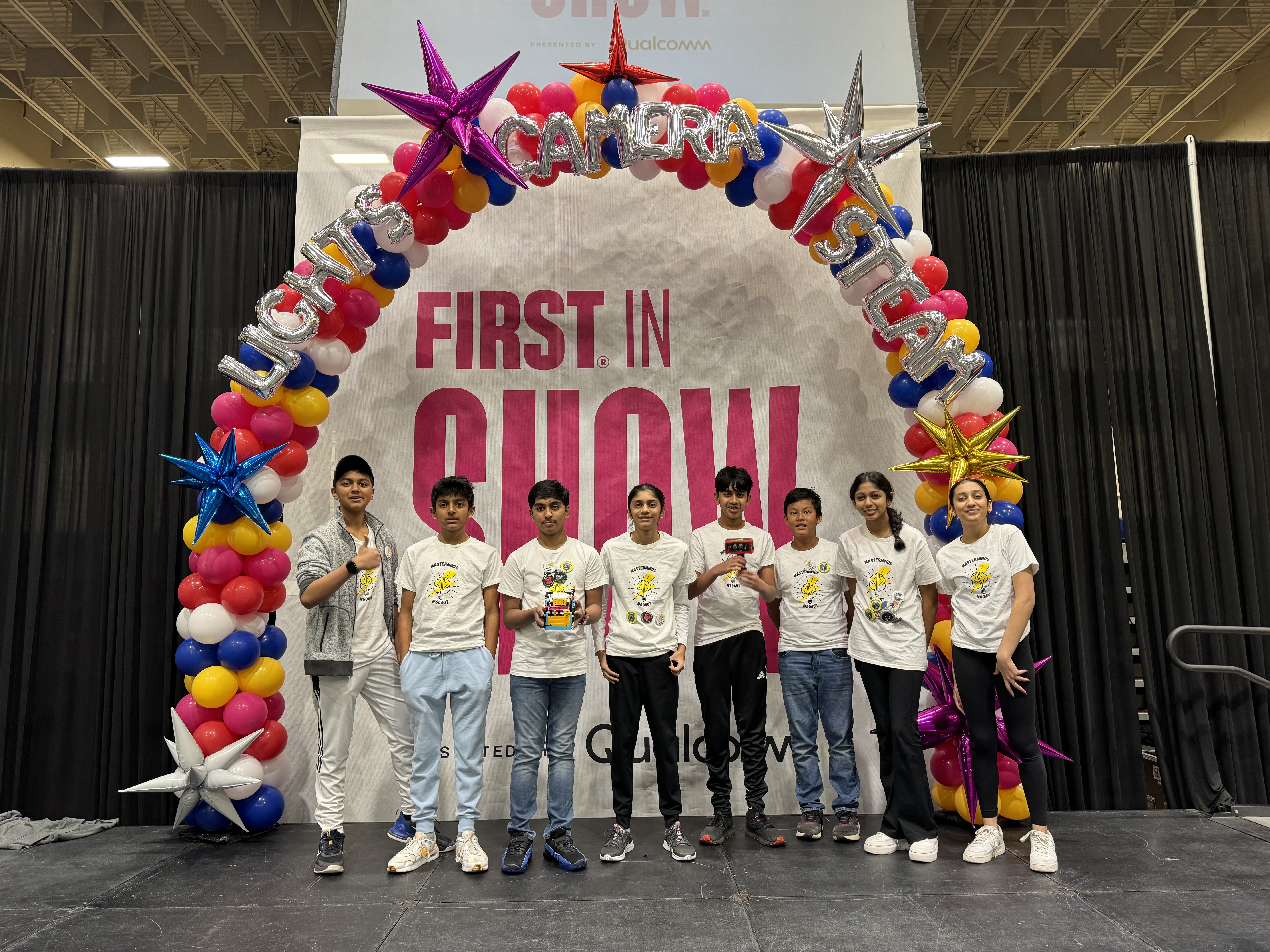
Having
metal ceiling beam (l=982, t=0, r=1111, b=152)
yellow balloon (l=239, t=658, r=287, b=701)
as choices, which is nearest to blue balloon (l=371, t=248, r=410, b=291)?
yellow balloon (l=239, t=658, r=287, b=701)

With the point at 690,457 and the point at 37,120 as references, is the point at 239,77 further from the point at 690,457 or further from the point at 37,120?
the point at 690,457

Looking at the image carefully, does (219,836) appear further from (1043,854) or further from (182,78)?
(182,78)

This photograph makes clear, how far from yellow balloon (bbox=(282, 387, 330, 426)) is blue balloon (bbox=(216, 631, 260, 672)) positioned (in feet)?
3.31

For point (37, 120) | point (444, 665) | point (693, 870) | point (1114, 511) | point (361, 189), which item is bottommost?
point (693, 870)

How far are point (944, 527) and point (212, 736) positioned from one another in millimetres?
3355

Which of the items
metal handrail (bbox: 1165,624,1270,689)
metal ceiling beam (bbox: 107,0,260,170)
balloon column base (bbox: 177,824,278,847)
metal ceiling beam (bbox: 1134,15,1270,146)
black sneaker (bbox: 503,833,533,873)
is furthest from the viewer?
metal ceiling beam (bbox: 1134,15,1270,146)

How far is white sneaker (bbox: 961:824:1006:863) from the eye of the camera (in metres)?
3.28

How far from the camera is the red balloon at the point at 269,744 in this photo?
375cm

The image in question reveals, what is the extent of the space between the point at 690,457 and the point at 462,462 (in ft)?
4.03

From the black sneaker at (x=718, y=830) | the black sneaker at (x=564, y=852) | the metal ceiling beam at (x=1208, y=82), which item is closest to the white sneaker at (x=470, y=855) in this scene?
the black sneaker at (x=564, y=852)

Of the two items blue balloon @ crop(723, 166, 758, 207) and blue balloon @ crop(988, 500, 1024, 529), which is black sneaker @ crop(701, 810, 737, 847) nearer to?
blue balloon @ crop(988, 500, 1024, 529)

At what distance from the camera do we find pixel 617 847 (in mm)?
3350

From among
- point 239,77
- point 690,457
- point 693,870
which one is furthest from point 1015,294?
point 239,77

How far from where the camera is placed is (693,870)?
10.6ft
